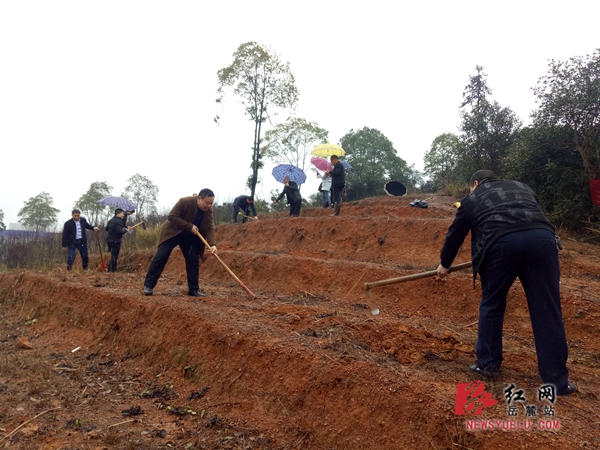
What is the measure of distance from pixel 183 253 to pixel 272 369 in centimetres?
339

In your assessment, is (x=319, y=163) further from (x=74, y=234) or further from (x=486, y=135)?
(x=74, y=234)

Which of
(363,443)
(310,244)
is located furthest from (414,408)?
(310,244)

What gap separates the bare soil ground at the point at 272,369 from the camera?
3189 millimetres

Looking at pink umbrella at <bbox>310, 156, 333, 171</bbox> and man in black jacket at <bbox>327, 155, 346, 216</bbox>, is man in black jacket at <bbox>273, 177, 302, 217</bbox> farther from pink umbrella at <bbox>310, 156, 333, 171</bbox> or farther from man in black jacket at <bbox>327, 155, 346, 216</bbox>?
man in black jacket at <bbox>327, 155, 346, 216</bbox>

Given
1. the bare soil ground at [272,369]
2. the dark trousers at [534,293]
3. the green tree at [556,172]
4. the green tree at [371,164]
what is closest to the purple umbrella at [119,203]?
the bare soil ground at [272,369]

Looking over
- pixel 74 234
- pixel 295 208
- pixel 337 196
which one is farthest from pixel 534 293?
pixel 295 208

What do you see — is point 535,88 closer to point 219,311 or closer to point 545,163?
point 545,163

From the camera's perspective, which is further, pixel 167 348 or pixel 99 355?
pixel 99 355

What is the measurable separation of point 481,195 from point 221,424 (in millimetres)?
2804

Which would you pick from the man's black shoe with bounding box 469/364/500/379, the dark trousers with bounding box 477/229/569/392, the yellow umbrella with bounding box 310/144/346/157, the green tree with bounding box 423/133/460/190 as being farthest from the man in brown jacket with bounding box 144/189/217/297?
the green tree with bounding box 423/133/460/190

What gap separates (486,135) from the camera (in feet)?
51.8

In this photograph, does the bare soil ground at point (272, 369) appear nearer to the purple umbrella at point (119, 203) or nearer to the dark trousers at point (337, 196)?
the purple umbrella at point (119, 203)

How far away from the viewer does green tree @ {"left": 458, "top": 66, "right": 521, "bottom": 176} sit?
611 inches

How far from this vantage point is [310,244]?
40.2 feet
